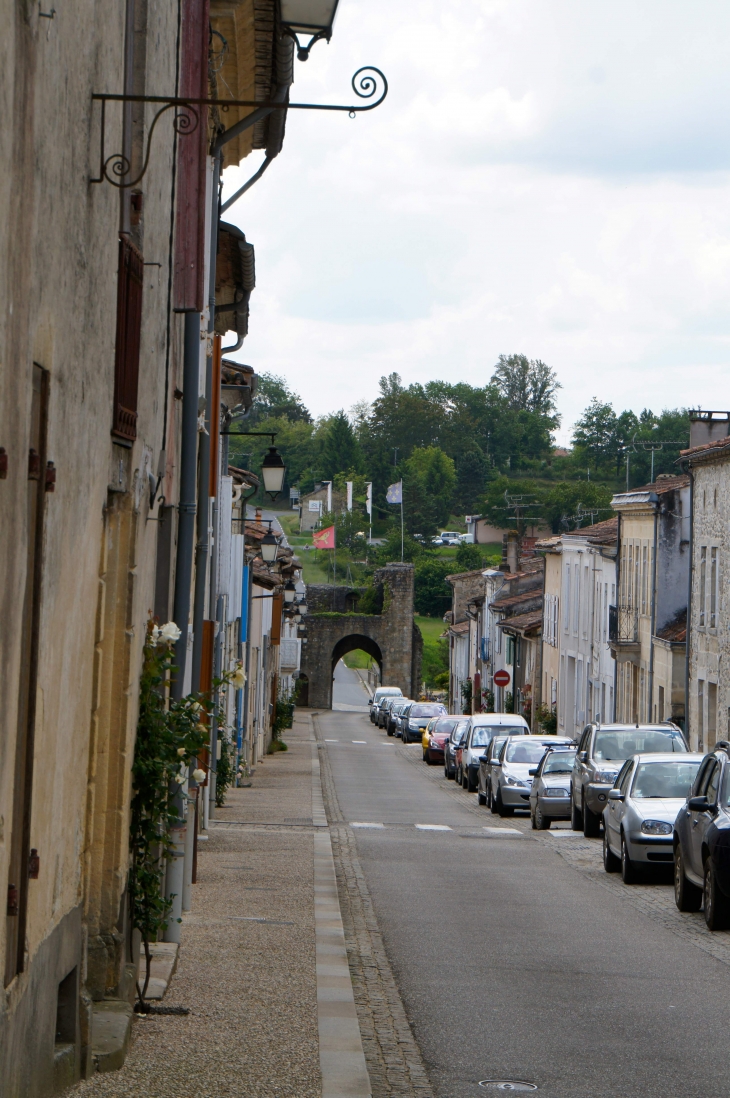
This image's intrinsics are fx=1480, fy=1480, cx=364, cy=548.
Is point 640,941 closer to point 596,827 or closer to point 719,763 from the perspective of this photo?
point 719,763

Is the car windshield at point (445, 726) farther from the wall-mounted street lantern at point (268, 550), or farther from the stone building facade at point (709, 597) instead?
the wall-mounted street lantern at point (268, 550)

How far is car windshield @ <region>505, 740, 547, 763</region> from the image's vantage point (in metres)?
28.3

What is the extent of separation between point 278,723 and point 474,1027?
151 feet

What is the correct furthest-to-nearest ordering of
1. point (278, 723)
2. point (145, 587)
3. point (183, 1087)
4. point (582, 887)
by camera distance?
1. point (278, 723)
2. point (582, 887)
3. point (145, 587)
4. point (183, 1087)

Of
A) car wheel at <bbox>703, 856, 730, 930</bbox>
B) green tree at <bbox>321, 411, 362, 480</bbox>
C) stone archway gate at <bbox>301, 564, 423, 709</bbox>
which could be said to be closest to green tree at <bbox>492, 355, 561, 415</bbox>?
green tree at <bbox>321, 411, 362, 480</bbox>

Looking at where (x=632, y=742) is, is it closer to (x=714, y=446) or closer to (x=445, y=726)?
(x=714, y=446)

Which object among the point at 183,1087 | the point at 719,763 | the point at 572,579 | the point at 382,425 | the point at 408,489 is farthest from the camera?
the point at 382,425

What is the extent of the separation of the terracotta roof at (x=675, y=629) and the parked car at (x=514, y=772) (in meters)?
10.2

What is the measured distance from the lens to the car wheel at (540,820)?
24.9m

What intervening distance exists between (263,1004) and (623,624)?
117 ft

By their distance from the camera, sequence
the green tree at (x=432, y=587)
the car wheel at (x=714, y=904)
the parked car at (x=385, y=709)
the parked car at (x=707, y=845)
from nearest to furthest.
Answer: the parked car at (x=707, y=845)
the car wheel at (x=714, y=904)
the parked car at (x=385, y=709)
the green tree at (x=432, y=587)

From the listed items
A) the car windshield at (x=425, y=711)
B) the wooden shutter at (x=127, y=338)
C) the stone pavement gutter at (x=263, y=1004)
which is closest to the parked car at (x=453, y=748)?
Answer: the car windshield at (x=425, y=711)

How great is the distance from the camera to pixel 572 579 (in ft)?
167

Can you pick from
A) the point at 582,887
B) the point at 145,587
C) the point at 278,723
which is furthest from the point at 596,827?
the point at 278,723
